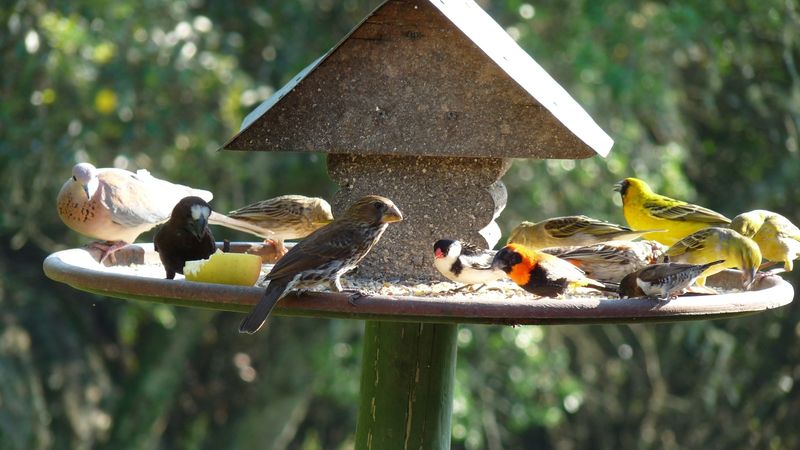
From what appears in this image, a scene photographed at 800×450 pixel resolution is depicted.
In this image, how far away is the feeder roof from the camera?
4242 mm

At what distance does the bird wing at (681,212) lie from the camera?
17.6 ft

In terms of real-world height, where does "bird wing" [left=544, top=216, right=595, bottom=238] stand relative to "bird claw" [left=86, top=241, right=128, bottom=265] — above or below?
above

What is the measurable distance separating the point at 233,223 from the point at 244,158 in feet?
15.0

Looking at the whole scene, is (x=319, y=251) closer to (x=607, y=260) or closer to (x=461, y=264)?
(x=461, y=264)

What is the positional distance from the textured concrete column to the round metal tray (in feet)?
3.45

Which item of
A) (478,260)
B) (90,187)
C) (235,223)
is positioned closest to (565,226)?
(478,260)

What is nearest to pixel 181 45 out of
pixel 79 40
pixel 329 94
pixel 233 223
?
pixel 79 40

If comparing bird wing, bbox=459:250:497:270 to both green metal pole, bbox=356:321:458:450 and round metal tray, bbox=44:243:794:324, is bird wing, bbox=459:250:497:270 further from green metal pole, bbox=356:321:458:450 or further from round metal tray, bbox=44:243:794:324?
round metal tray, bbox=44:243:794:324

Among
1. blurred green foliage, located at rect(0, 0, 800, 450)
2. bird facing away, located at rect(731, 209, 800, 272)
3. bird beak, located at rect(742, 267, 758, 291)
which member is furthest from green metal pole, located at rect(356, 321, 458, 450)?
blurred green foliage, located at rect(0, 0, 800, 450)

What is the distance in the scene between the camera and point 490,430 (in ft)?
36.1

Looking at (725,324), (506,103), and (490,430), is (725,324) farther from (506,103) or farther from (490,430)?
(506,103)

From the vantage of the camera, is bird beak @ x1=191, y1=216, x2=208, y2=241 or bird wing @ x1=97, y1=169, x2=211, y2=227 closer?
bird beak @ x1=191, y1=216, x2=208, y2=241

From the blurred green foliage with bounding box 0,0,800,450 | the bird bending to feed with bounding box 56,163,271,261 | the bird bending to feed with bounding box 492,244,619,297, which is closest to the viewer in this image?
the bird bending to feed with bounding box 492,244,619,297

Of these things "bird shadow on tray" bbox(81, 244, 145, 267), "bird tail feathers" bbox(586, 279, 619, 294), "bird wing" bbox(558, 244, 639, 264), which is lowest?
"bird tail feathers" bbox(586, 279, 619, 294)
